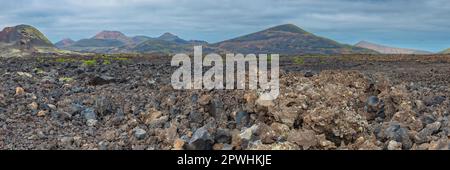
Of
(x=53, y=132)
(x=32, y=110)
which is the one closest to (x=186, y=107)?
(x=53, y=132)

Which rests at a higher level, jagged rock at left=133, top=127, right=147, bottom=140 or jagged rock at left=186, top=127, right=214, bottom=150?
jagged rock at left=186, top=127, right=214, bottom=150

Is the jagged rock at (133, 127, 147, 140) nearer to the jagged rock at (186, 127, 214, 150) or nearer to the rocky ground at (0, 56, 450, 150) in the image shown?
the rocky ground at (0, 56, 450, 150)

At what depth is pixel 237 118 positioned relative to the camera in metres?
13.4

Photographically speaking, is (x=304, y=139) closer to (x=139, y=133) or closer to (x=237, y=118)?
(x=237, y=118)

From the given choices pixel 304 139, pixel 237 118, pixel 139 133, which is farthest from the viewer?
pixel 237 118

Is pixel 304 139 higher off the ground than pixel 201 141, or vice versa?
pixel 304 139

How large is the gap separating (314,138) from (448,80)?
20.8 meters

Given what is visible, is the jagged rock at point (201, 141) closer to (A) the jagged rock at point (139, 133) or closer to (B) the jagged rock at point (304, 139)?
(B) the jagged rock at point (304, 139)

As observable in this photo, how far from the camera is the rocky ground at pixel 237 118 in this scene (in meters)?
10.5

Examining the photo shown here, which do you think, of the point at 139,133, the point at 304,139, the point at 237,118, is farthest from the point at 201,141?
the point at 237,118

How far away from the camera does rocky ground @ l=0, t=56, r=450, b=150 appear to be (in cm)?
1053

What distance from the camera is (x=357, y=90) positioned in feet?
48.4

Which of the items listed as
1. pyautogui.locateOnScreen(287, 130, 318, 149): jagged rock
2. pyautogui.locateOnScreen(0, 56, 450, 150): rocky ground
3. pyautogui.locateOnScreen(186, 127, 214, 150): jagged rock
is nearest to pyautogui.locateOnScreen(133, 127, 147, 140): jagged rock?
pyautogui.locateOnScreen(0, 56, 450, 150): rocky ground
